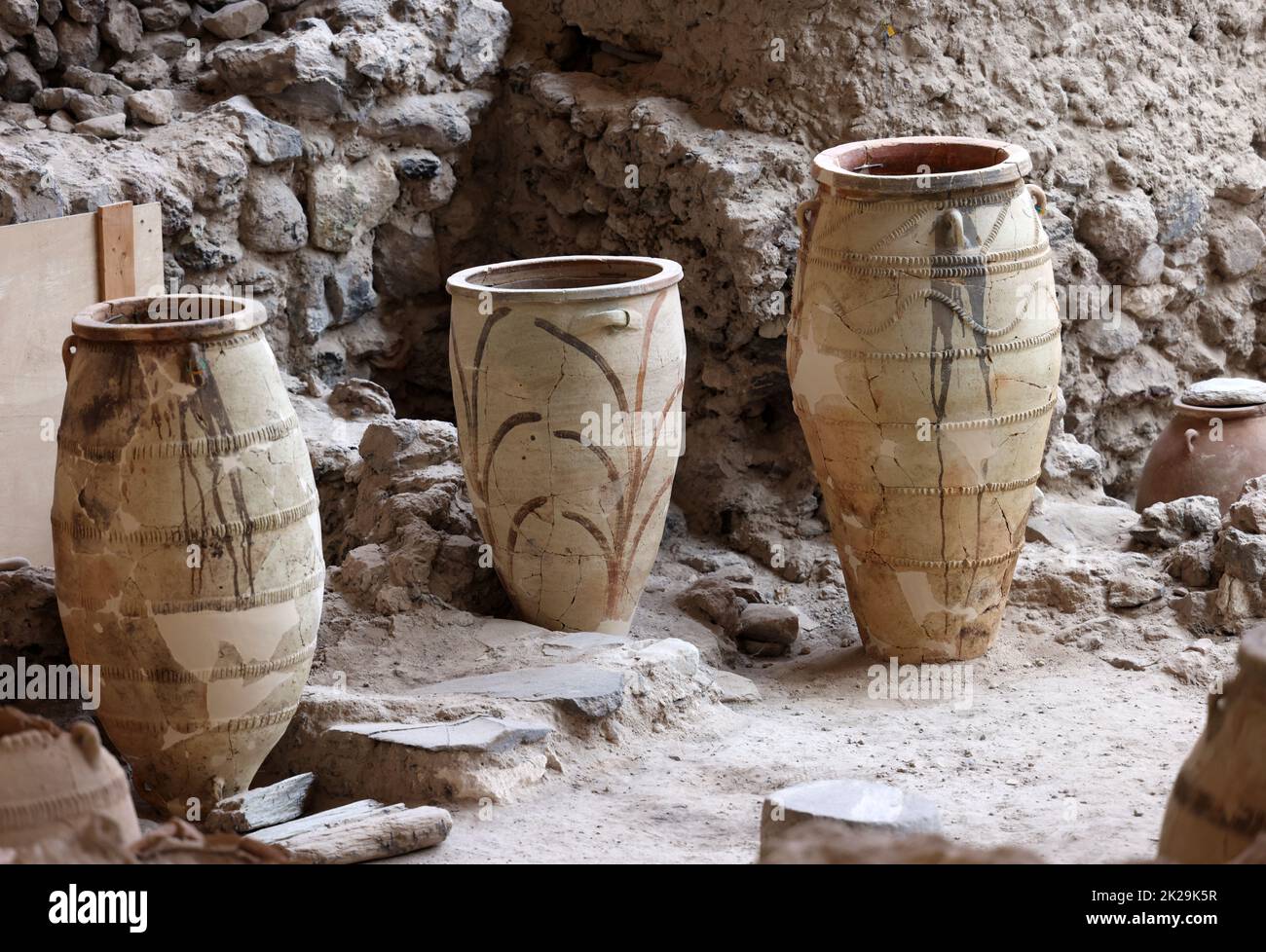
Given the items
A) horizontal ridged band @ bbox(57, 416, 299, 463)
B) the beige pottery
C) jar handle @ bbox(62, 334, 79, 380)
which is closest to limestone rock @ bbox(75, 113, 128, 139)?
jar handle @ bbox(62, 334, 79, 380)

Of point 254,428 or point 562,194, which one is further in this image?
point 562,194

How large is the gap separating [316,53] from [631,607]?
2630 mm

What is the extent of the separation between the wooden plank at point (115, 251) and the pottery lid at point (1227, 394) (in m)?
3.75

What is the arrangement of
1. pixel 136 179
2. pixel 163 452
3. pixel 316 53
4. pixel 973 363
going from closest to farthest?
pixel 163 452
pixel 973 363
pixel 136 179
pixel 316 53

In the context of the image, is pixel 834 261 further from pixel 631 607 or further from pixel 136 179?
pixel 136 179

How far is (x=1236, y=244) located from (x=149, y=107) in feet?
14.7

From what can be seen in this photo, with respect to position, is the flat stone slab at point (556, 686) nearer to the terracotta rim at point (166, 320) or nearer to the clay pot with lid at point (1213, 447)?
the terracotta rim at point (166, 320)

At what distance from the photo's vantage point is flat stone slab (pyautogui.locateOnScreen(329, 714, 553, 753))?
3.58m

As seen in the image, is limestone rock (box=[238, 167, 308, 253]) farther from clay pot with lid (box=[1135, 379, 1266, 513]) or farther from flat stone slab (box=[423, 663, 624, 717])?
clay pot with lid (box=[1135, 379, 1266, 513])

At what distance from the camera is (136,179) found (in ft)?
17.0

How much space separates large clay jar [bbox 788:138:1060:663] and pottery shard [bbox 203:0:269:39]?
275 centimetres

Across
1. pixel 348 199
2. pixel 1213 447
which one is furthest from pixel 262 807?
pixel 1213 447
